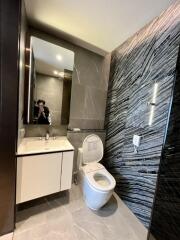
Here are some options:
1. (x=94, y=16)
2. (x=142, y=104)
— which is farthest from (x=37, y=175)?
(x=94, y=16)

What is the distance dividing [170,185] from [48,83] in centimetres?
187

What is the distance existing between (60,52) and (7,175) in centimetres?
166

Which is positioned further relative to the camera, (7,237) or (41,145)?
(41,145)

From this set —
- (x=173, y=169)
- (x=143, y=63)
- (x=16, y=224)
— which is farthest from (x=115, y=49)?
(x=16, y=224)

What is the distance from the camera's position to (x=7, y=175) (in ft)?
4.24

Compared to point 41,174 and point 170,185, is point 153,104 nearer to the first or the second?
point 170,185

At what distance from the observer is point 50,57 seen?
192 centimetres

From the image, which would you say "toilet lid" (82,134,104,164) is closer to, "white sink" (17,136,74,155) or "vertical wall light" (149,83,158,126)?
"white sink" (17,136,74,155)

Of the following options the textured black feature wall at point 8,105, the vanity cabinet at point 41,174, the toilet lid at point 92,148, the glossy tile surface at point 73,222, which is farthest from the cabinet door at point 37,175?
the toilet lid at point 92,148

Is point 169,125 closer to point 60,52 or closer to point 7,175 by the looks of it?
point 7,175

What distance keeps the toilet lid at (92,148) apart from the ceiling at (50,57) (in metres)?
1.08

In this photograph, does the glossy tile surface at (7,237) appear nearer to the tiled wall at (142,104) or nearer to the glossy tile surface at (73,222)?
the glossy tile surface at (73,222)

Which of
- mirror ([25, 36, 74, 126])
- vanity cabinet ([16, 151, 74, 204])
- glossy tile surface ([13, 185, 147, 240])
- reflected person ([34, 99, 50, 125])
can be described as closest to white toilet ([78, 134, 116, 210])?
glossy tile surface ([13, 185, 147, 240])

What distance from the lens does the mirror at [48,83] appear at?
182 centimetres
